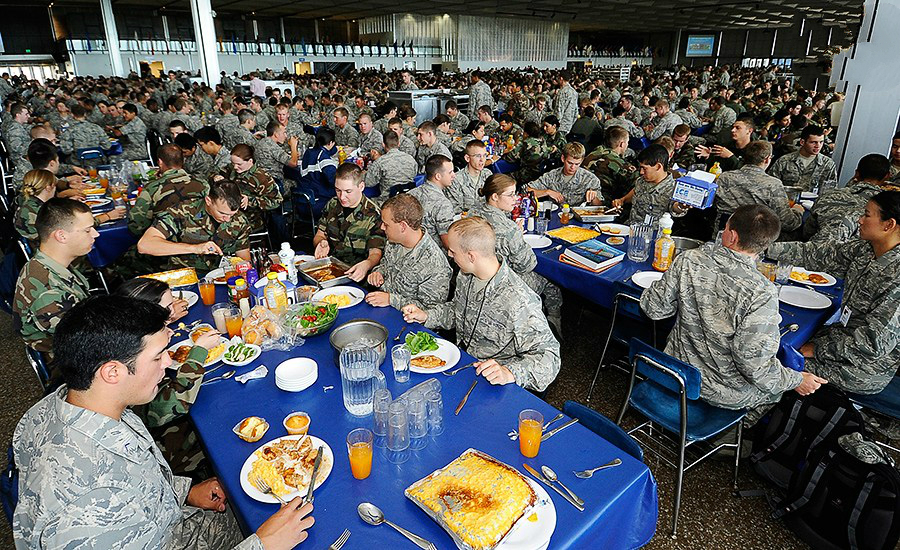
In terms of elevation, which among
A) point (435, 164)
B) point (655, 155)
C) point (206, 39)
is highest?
point (206, 39)

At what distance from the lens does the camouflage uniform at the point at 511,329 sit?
7.29 ft

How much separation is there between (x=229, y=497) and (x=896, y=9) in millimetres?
6575

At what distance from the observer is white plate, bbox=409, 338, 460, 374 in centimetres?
214

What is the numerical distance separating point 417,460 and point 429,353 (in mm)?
649

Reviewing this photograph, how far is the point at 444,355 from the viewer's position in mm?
2254

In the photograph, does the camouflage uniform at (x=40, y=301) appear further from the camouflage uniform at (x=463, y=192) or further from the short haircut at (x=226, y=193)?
the camouflage uniform at (x=463, y=192)

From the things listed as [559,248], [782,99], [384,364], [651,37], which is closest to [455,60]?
[782,99]

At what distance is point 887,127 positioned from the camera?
5027mm

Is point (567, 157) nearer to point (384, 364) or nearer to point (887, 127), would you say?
point (887, 127)

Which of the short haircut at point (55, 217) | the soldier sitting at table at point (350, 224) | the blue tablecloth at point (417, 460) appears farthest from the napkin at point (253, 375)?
the soldier sitting at table at point (350, 224)

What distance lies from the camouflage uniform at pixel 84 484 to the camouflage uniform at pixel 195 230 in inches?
95.9

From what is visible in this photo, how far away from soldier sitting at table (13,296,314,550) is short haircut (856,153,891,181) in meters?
4.69

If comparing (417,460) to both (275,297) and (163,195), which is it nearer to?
(275,297)

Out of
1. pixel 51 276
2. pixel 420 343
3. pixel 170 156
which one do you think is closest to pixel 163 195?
pixel 170 156
